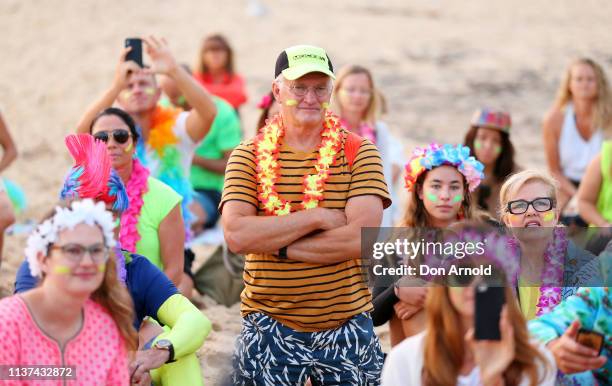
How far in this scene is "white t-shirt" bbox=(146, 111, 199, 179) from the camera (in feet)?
21.9

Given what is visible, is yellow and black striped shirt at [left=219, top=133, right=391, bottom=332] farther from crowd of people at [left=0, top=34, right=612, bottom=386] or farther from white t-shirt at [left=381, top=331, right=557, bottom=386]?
white t-shirt at [left=381, top=331, right=557, bottom=386]

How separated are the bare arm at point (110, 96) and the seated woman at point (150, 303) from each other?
58.6 inches

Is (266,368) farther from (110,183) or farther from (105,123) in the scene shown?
(105,123)

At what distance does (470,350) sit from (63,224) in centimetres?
143

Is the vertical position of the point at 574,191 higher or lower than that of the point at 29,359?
higher

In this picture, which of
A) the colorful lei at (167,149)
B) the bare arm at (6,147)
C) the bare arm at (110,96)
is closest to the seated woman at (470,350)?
the bare arm at (110,96)

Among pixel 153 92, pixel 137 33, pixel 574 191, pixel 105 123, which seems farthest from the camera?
pixel 137 33

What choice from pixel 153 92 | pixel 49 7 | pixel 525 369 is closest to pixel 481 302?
pixel 525 369

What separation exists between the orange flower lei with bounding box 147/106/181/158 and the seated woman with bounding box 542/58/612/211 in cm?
307

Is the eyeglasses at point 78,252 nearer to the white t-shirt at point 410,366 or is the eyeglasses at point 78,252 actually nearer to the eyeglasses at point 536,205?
the white t-shirt at point 410,366

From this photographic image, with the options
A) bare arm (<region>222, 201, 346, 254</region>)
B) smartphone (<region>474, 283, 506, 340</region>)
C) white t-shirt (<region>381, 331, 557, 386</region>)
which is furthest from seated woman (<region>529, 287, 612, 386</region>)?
bare arm (<region>222, 201, 346, 254</region>)

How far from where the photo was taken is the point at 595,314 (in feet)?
12.5

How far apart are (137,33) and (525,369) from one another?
13.7 metres

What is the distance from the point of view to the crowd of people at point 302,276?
357cm
